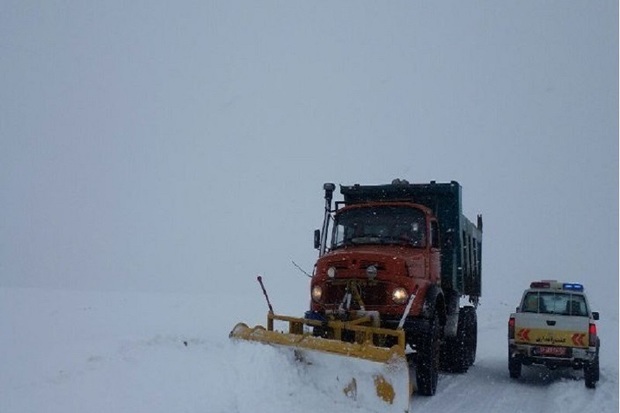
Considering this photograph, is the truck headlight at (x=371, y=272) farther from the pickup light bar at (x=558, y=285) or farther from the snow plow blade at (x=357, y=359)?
the pickup light bar at (x=558, y=285)

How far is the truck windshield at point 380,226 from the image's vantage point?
897 cm

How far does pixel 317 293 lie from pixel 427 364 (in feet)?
6.41

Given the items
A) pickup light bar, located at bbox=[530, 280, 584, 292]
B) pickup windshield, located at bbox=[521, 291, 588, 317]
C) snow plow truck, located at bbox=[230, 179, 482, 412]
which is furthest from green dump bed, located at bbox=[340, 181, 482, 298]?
pickup light bar, located at bbox=[530, 280, 584, 292]

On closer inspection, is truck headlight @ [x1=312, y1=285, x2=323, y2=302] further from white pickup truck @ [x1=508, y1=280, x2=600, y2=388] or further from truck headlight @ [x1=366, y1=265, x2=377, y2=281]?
white pickup truck @ [x1=508, y1=280, x2=600, y2=388]

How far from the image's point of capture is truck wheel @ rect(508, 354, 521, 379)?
983 cm

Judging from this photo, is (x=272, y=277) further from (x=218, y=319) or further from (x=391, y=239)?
(x=391, y=239)

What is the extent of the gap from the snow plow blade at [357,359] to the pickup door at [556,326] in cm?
342

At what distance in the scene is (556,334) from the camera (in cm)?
945

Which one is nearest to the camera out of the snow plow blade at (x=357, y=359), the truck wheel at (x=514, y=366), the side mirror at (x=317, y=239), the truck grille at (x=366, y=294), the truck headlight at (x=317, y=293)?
the snow plow blade at (x=357, y=359)

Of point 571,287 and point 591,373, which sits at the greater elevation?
point 571,287

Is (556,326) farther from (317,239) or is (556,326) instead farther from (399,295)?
(317,239)

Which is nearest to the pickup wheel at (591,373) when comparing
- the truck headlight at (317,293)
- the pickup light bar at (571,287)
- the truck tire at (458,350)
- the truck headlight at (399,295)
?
the pickup light bar at (571,287)

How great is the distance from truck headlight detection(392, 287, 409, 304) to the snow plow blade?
1.84 ft

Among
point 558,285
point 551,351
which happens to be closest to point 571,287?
point 558,285
